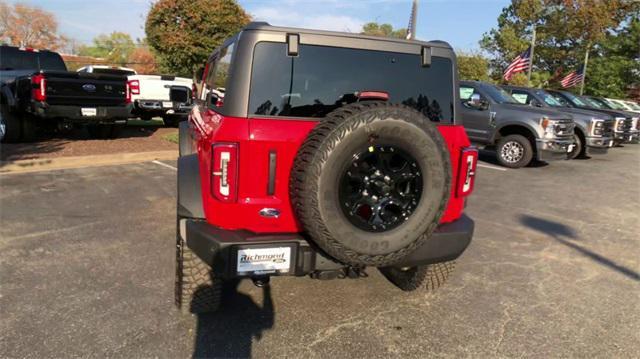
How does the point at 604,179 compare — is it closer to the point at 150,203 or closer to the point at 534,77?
the point at 150,203

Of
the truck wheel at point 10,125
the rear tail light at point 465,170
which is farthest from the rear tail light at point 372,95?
the truck wheel at point 10,125

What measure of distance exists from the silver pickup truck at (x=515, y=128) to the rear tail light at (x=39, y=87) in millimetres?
8014

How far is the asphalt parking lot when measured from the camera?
2.65 meters

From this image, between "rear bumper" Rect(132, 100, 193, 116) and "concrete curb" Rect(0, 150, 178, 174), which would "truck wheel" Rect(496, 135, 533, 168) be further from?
"rear bumper" Rect(132, 100, 193, 116)

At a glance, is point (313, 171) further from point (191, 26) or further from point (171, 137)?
point (191, 26)

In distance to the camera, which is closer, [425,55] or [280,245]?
[280,245]

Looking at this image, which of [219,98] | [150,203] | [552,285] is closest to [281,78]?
[219,98]

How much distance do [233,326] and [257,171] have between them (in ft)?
3.50

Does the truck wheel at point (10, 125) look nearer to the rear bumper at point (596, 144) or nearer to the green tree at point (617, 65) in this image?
the rear bumper at point (596, 144)

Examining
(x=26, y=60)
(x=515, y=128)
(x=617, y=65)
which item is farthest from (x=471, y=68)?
(x=26, y=60)

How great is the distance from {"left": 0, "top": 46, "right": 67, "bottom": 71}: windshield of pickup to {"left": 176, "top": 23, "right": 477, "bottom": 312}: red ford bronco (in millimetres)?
9379

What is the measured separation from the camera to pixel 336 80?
2729mm

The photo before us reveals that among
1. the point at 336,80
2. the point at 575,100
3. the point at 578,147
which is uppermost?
the point at 575,100

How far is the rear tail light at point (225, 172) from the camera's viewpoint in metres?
2.41
